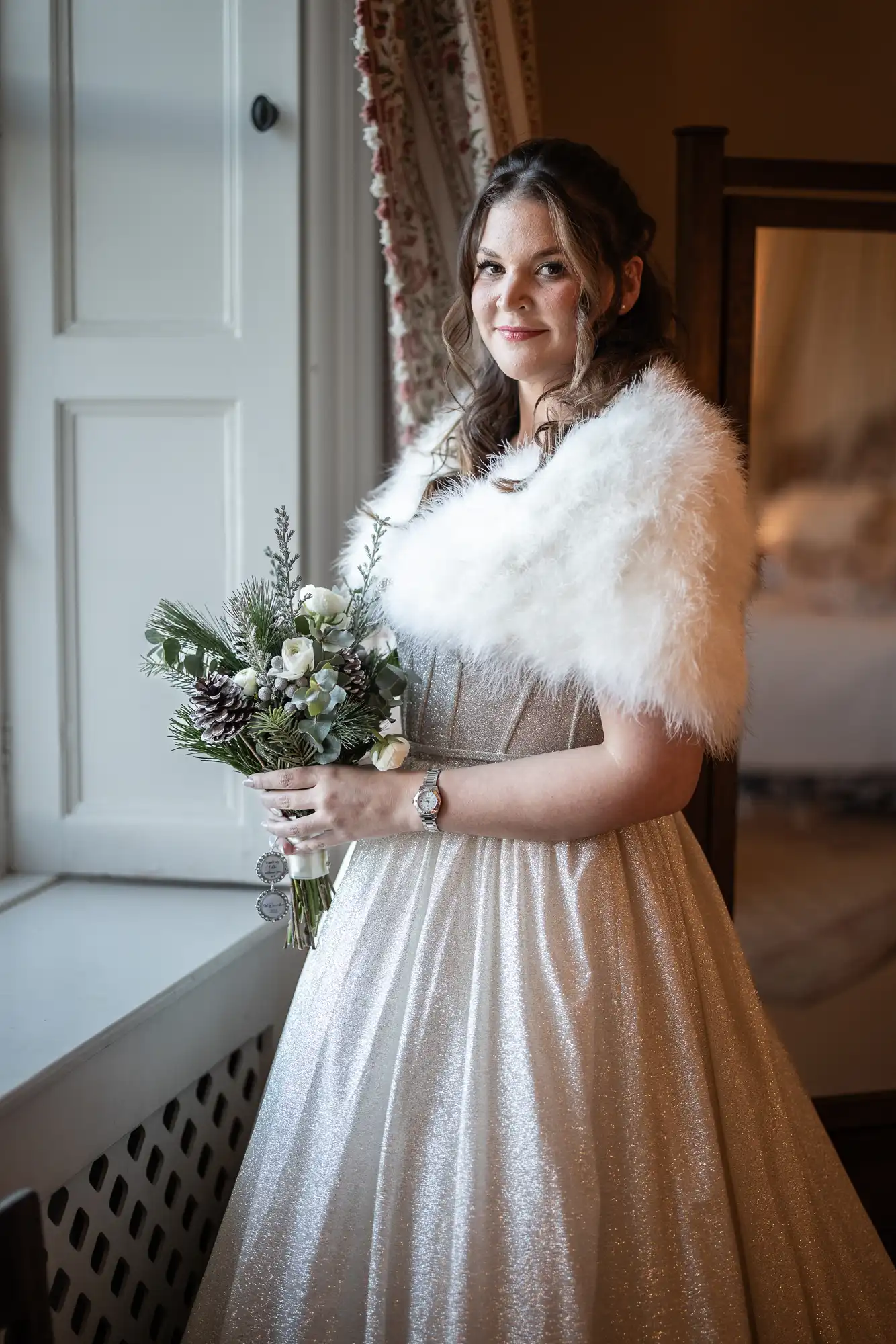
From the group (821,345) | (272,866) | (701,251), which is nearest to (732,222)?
(701,251)

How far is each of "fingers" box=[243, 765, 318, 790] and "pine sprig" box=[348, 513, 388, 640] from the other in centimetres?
17

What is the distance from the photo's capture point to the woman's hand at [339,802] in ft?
4.47

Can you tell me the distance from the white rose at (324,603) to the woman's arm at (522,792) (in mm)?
186

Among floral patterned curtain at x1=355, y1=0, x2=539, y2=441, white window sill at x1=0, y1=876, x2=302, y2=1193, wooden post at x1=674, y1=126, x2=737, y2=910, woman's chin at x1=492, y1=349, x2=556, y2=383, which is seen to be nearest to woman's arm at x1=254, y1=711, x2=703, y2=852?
white window sill at x1=0, y1=876, x2=302, y2=1193

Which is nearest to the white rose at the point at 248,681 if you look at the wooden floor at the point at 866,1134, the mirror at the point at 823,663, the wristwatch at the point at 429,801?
the wristwatch at the point at 429,801

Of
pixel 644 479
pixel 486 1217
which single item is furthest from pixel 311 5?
pixel 486 1217

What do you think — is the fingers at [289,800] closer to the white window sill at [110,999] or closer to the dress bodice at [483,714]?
the dress bodice at [483,714]

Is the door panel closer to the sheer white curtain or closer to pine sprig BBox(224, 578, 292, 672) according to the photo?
pine sprig BBox(224, 578, 292, 672)

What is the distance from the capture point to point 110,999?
1.53 meters

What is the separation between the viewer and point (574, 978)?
1.29 metres

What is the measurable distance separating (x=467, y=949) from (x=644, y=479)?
0.57m

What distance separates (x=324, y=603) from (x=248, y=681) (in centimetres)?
13

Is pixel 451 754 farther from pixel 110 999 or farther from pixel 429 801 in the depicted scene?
pixel 110 999

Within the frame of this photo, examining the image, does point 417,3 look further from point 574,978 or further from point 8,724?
point 574,978
